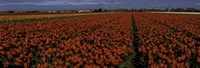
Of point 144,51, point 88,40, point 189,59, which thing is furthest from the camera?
point 88,40

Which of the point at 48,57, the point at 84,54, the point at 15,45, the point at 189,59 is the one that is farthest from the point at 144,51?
the point at 15,45

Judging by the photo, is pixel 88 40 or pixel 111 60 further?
pixel 88 40

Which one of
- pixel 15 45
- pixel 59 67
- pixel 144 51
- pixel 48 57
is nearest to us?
pixel 59 67

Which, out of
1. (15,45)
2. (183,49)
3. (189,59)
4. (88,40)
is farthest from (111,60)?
(88,40)

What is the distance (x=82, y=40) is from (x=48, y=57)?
5541 mm

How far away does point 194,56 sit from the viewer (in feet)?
31.0

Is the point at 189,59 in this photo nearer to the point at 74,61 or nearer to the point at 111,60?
the point at 111,60

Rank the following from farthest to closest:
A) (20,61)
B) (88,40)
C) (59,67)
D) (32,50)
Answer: (88,40) → (32,50) → (20,61) → (59,67)

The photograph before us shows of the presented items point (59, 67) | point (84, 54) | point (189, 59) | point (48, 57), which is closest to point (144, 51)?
point (189, 59)

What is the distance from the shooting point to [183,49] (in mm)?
10359

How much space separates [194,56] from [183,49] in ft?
3.05

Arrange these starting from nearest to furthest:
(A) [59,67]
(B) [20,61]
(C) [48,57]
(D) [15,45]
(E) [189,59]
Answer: (A) [59,67] < (B) [20,61] < (C) [48,57] < (E) [189,59] < (D) [15,45]

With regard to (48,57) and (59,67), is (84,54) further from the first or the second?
(59,67)

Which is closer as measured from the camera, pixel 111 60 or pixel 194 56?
pixel 111 60
